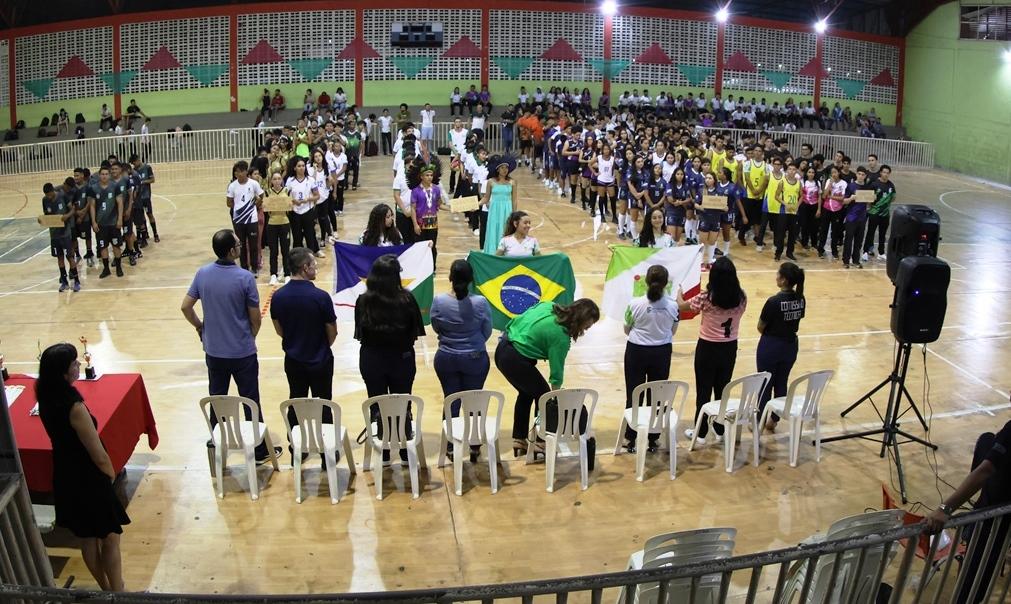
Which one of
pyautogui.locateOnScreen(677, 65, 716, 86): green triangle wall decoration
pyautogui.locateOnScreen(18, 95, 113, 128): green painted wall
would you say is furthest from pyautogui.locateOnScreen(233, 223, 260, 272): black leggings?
pyautogui.locateOnScreen(677, 65, 716, 86): green triangle wall decoration

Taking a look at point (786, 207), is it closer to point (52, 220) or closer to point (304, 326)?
point (304, 326)

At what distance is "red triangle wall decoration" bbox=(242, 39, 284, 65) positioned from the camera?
33.7 meters

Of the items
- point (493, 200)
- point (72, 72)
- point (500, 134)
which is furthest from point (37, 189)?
point (493, 200)

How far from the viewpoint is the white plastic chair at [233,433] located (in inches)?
301

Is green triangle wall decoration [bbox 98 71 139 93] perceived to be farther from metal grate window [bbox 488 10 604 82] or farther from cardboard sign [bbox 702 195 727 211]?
cardboard sign [bbox 702 195 727 211]

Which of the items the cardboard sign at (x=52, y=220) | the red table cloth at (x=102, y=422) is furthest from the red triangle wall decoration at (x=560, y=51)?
the red table cloth at (x=102, y=422)

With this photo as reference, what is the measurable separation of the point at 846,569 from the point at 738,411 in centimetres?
281

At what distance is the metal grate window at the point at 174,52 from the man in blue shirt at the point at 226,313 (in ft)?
90.3

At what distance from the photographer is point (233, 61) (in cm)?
3359

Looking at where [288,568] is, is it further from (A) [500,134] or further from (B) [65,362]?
(A) [500,134]

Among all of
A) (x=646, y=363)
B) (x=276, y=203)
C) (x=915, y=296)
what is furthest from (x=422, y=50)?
(x=915, y=296)

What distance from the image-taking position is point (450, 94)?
34.5 m

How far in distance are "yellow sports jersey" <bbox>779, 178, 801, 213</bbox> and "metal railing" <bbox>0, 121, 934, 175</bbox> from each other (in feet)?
46.7

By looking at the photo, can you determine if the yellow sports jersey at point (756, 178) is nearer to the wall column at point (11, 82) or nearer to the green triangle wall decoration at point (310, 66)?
the green triangle wall decoration at point (310, 66)
